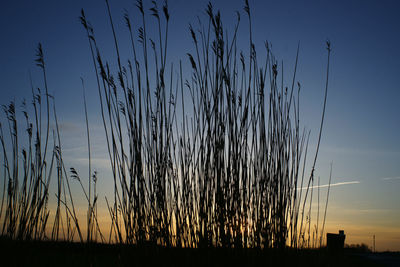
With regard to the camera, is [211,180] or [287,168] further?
[287,168]

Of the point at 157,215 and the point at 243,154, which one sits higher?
the point at 243,154

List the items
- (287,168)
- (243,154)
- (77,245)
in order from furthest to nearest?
(77,245) → (287,168) → (243,154)

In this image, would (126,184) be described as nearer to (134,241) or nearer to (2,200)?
(134,241)

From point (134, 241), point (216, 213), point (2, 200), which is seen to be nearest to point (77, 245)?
point (2, 200)

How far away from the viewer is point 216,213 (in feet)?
5.36

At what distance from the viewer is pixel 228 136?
1714 mm

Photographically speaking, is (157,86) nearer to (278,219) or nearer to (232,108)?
(232,108)

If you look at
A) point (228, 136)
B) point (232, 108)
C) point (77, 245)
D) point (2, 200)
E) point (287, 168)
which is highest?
point (232, 108)

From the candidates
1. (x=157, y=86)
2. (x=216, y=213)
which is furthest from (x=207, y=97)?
(x=216, y=213)

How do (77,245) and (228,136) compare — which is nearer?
(228,136)

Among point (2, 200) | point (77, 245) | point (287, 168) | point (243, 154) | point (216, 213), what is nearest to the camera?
point (216, 213)

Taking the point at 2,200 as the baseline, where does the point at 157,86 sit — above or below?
above

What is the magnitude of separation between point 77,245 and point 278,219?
9.36 ft

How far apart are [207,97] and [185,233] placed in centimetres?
67
